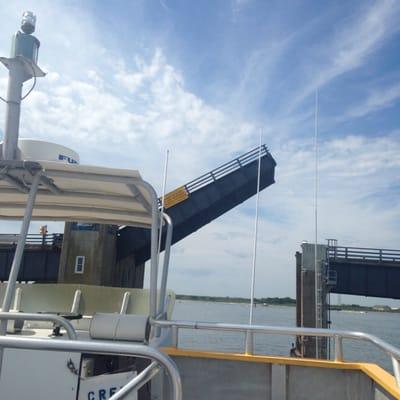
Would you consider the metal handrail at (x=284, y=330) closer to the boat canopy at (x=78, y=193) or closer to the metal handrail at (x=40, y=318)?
the metal handrail at (x=40, y=318)

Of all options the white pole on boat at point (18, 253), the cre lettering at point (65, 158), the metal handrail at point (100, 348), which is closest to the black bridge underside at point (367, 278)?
the cre lettering at point (65, 158)

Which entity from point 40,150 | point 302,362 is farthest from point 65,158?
point 302,362

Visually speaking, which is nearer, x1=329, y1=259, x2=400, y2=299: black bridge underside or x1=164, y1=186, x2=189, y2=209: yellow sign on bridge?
x1=164, y1=186, x2=189, y2=209: yellow sign on bridge

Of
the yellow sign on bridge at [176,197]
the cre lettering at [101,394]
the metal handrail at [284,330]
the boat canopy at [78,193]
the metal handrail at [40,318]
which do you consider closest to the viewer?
the cre lettering at [101,394]

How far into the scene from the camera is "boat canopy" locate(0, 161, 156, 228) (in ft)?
12.1

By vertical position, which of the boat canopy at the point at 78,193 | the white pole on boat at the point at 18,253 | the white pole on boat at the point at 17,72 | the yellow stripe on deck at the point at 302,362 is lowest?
the yellow stripe on deck at the point at 302,362

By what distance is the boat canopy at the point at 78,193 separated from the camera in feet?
12.1

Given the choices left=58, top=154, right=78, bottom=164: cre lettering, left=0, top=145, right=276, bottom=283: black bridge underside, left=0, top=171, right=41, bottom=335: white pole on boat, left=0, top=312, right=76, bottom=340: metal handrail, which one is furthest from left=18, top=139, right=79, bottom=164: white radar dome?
left=0, top=145, right=276, bottom=283: black bridge underside

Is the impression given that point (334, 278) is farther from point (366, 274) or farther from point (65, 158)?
point (65, 158)

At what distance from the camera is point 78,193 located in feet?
15.3

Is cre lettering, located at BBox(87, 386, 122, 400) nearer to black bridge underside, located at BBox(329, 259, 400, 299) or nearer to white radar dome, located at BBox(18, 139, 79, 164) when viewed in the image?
white radar dome, located at BBox(18, 139, 79, 164)

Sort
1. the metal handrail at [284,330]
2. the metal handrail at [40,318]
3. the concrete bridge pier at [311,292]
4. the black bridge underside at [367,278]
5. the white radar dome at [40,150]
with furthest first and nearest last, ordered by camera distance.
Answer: the black bridge underside at [367,278], the concrete bridge pier at [311,292], the white radar dome at [40,150], the metal handrail at [284,330], the metal handrail at [40,318]

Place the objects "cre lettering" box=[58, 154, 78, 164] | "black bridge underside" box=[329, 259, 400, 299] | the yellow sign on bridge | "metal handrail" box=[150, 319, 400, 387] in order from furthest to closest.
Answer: "black bridge underside" box=[329, 259, 400, 299], the yellow sign on bridge, "cre lettering" box=[58, 154, 78, 164], "metal handrail" box=[150, 319, 400, 387]

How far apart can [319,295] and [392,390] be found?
63.0 ft
